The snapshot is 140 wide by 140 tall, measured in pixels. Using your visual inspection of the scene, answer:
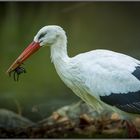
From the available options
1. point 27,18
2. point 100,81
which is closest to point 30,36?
point 27,18

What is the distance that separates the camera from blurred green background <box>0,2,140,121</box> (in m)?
4.93

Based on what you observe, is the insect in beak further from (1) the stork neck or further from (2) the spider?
(1) the stork neck

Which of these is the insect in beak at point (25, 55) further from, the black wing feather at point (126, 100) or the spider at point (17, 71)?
the black wing feather at point (126, 100)

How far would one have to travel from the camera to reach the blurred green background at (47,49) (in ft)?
16.2

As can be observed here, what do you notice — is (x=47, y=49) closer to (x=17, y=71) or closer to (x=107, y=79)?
(x=17, y=71)

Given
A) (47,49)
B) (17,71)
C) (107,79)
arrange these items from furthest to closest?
1. (47,49)
2. (17,71)
3. (107,79)

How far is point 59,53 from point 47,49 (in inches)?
28.2

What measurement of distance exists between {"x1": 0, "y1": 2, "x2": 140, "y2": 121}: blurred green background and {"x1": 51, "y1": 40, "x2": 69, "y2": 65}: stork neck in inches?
26.9

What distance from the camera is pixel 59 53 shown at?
421 centimetres

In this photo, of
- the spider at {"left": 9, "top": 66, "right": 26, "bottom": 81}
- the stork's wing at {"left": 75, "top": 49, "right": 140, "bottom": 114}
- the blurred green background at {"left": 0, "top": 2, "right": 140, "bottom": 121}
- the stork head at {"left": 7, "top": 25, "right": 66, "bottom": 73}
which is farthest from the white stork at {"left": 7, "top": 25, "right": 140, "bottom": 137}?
the blurred green background at {"left": 0, "top": 2, "right": 140, "bottom": 121}

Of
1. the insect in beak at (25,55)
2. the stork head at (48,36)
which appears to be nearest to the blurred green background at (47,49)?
the insect in beak at (25,55)

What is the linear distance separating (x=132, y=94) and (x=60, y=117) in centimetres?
109

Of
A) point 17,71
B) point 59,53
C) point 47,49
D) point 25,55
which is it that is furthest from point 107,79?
point 47,49

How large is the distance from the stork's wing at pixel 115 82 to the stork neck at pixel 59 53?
212 mm
